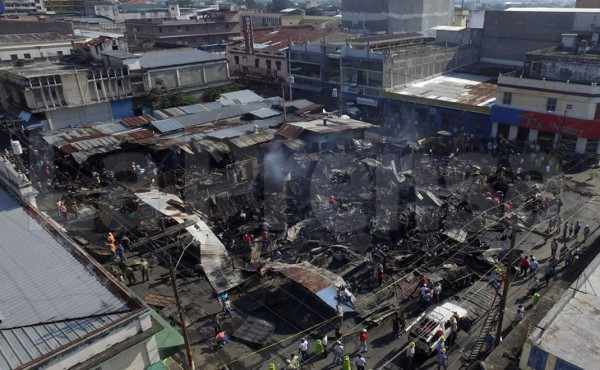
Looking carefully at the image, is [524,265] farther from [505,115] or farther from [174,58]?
[174,58]

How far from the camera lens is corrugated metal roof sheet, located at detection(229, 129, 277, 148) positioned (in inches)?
1407

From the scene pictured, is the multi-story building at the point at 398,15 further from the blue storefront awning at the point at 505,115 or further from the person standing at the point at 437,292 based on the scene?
the person standing at the point at 437,292

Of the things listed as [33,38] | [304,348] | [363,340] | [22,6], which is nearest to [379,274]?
[363,340]

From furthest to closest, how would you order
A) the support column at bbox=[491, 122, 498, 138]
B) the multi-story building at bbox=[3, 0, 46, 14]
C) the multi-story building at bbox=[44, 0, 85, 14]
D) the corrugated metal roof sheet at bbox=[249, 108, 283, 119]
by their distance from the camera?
the multi-story building at bbox=[44, 0, 85, 14] → the multi-story building at bbox=[3, 0, 46, 14] → the corrugated metal roof sheet at bbox=[249, 108, 283, 119] → the support column at bbox=[491, 122, 498, 138]

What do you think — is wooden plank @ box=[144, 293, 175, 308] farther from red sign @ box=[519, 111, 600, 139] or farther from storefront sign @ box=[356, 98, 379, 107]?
storefront sign @ box=[356, 98, 379, 107]

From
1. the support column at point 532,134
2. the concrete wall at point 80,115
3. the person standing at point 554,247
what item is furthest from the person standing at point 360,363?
the concrete wall at point 80,115

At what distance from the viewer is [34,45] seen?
5703 cm

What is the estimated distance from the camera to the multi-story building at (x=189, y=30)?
79250mm

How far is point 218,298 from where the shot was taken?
830 inches

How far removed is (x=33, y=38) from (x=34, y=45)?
1713 millimetres

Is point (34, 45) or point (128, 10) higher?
point (128, 10)

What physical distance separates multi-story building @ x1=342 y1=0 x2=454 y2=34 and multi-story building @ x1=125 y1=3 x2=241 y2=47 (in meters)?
23.7

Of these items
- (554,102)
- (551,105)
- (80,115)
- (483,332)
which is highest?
(554,102)

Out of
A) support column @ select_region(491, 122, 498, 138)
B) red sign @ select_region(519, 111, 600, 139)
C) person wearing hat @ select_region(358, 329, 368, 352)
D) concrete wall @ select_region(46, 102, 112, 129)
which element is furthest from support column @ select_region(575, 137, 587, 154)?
concrete wall @ select_region(46, 102, 112, 129)
